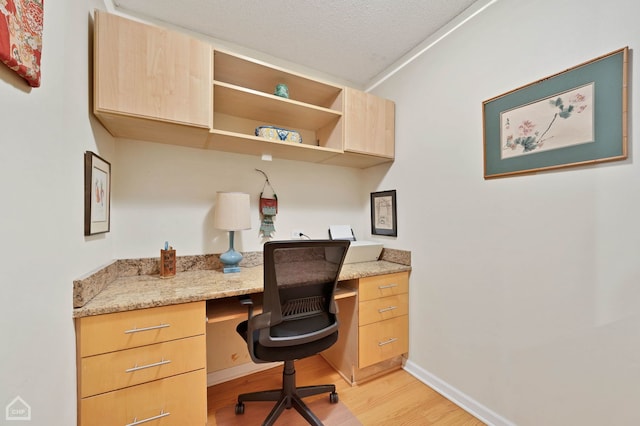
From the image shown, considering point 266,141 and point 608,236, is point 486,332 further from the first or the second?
point 266,141

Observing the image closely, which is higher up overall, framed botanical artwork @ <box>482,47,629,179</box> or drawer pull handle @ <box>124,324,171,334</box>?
framed botanical artwork @ <box>482,47,629,179</box>

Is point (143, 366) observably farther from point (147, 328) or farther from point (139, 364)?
point (147, 328)

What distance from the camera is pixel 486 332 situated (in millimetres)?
1447

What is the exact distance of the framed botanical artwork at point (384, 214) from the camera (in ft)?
6.88

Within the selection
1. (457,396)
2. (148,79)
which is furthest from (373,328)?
(148,79)

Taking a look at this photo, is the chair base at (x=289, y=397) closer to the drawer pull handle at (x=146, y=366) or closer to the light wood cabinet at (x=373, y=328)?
the light wood cabinet at (x=373, y=328)

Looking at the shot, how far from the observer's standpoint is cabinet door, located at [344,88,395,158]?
6.19 ft

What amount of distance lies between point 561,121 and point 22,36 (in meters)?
2.04

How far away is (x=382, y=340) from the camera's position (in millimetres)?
1801

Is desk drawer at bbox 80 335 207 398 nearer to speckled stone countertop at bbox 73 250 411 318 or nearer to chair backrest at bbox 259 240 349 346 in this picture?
speckled stone countertop at bbox 73 250 411 318

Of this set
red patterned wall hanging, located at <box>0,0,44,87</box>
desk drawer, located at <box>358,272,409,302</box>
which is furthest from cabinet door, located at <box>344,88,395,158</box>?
red patterned wall hanging, located at <box>0,0,44,87</box>

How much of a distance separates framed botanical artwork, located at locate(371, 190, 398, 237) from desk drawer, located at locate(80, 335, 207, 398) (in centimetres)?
161

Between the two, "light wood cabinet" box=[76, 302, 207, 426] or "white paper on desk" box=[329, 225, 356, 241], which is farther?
"white paper on desk" box=[329, 225, 356, 241]

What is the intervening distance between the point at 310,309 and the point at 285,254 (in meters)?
0.42
